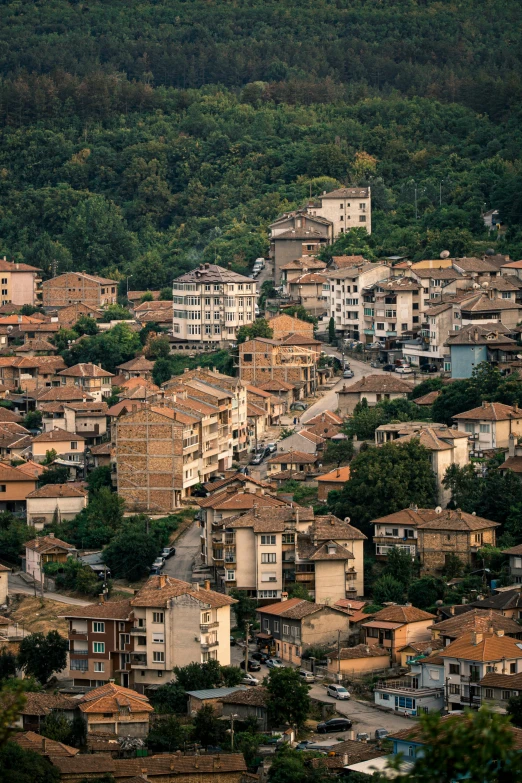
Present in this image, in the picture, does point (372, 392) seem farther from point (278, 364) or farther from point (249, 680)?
point (249, 680)

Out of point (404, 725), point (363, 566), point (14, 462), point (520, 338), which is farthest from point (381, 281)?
point (404, 725)

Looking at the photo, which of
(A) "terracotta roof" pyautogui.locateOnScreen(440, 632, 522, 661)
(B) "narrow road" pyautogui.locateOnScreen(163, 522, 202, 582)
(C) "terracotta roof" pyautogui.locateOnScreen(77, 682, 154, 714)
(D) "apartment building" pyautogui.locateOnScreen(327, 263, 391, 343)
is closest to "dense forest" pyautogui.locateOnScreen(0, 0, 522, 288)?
(D) "apartment building" pyautogui.locateOnScreen(327, 263, 391, 343)

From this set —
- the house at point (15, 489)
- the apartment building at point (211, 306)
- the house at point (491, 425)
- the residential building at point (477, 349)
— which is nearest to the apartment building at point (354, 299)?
the apartment building at point (211, 306)

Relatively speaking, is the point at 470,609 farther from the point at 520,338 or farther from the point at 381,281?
the point at 381,281

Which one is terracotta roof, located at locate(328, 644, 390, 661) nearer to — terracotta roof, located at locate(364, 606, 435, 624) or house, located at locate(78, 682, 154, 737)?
terracotta roof, located at locate(364, 606, 435, 624)

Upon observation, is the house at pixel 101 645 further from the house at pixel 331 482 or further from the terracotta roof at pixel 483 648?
the house at pixel 331 482
